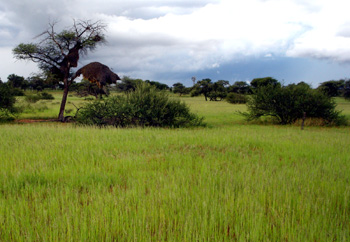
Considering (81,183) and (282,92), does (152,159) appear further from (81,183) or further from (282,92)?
(282,92)

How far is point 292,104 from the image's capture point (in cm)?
2036

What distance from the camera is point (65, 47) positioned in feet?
68.4

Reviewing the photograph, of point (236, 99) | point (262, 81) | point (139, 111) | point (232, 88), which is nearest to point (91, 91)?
point (139, 111)

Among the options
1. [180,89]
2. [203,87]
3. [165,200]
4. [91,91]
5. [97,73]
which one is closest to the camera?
[165,200]

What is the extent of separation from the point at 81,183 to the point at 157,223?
82.6 inches

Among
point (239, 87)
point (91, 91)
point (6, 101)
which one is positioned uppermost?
point (239, 87)

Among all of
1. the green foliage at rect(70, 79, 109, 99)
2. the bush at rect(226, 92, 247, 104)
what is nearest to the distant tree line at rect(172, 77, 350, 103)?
the bush at rect(226, 92, 247, 104)

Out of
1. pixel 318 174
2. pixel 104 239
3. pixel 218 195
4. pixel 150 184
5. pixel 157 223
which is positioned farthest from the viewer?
pixel 318 174

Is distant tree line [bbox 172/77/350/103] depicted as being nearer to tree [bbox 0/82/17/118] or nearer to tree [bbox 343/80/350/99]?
tree [bbox 343/80/350/99]

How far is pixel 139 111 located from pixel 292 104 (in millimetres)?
12699

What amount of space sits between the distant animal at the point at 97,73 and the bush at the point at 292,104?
1226 centimetres

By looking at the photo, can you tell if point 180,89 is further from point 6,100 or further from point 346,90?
point 6,100

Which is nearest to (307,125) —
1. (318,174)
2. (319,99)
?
(319,99)

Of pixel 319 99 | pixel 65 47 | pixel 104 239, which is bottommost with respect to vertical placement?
pixel 104 239
